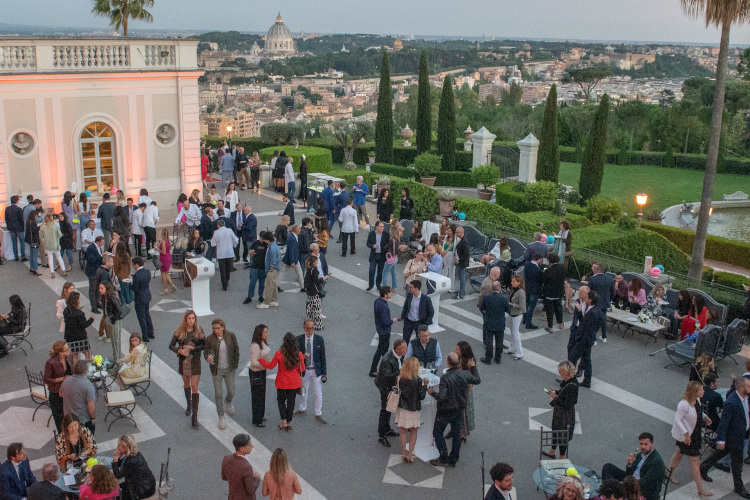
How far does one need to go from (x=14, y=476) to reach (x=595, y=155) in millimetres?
22994

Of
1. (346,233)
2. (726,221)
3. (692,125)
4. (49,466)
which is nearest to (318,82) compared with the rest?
(692,125)

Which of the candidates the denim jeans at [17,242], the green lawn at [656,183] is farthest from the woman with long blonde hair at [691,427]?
the green lawn at [656,183]

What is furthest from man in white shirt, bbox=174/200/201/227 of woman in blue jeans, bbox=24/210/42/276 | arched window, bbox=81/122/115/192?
arched window, bbox=81/122/115/192

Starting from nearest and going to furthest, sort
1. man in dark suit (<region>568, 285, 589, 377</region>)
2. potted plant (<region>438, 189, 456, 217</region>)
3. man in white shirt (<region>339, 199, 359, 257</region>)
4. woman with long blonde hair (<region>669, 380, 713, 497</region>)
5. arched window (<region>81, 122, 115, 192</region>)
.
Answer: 1. woman with long blonde hair (<region>669, 380, 713, 497</region>)
2. man in dark suit (<region>568, 285, 589, 377</region>)
3. man in white shirt (<region>339, 199, 359, 257</region>)
4. arched window (<region>81, 122, 115, 192</region>)
5. potted plant (<region>438, 189, 456, 217</region>)

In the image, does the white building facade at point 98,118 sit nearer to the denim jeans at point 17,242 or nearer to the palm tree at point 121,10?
the denim jeans at point 17,242

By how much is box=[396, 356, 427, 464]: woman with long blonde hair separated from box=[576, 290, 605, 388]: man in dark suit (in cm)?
316

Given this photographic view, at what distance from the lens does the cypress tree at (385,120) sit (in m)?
35.0

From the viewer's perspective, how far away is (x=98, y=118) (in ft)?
65.6

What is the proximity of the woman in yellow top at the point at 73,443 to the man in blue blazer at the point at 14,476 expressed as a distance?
1.80 feet

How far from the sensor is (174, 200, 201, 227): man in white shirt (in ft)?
55.8

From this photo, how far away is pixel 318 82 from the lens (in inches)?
6427

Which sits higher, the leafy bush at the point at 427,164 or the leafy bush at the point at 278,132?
the leafy bush at the point at 278,132

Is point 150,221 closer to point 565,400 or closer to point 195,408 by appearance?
point 195,408

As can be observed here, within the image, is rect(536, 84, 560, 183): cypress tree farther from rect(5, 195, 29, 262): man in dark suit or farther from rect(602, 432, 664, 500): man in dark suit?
rect(602, 432, 664, 500): man in dark suit
